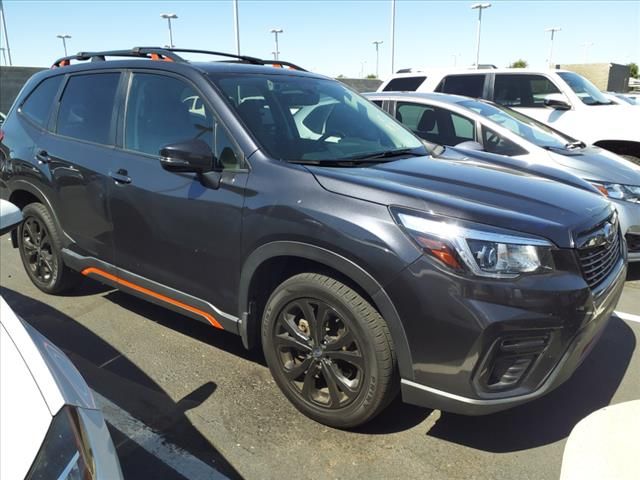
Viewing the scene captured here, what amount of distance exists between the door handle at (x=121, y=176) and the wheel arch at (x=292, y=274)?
1099 millimetres

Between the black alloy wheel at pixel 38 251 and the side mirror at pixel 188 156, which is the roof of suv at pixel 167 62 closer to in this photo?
the side mirror at pixel 188 156

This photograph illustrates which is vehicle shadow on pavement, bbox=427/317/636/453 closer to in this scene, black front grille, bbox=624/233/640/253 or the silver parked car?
black front grille, bbox=624/233/640/253

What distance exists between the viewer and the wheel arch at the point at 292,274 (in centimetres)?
237

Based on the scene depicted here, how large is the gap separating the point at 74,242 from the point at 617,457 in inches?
144

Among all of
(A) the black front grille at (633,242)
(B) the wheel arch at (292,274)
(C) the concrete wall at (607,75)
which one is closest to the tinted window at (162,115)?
(B) the wheel arch at (292,274)

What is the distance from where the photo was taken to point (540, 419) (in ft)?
9.37

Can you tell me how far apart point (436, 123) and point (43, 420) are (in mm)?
5381

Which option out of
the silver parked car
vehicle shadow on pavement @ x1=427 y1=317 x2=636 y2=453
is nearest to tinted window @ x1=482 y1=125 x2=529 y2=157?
the silver parked car

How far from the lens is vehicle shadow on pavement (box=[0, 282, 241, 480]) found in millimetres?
2523

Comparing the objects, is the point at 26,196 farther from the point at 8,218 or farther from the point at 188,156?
the point at 8,218

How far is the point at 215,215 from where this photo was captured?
2.94m

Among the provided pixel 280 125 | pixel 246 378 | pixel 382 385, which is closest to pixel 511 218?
pixel 382 385

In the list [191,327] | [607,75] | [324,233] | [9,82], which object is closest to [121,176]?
[191,327]

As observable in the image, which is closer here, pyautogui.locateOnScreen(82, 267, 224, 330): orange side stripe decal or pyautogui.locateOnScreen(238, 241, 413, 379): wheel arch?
pyautogui.locateOnScreen(238, 241, 413, 379): wheel arch
